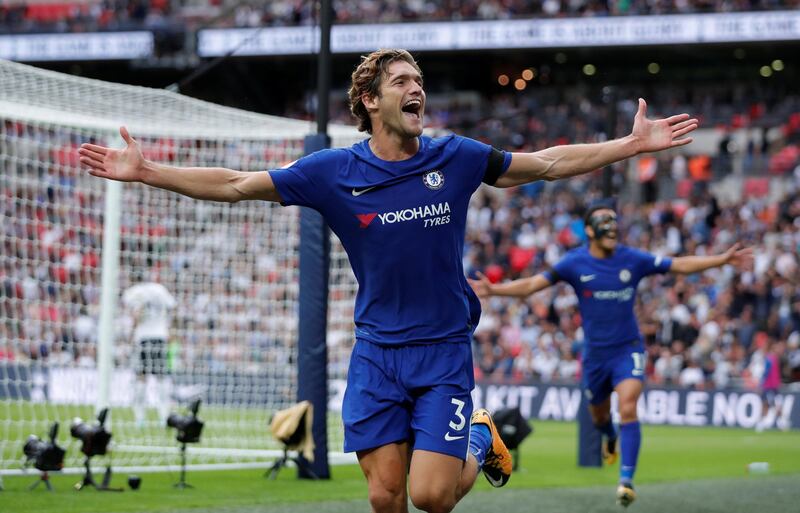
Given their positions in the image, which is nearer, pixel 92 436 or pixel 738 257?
pixel 92 436

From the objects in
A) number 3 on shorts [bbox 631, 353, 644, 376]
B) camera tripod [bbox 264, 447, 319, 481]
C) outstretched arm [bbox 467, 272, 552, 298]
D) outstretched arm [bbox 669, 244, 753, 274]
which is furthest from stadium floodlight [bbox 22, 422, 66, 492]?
outstretched arm [bbox 669, 244, 753, 274]

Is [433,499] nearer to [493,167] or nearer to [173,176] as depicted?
[493,167]

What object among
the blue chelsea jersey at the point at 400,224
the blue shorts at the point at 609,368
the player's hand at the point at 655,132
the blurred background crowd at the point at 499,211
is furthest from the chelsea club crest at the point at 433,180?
the blurred background crowd at the point at 499,211

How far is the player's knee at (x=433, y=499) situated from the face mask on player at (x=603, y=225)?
5938 millimetres

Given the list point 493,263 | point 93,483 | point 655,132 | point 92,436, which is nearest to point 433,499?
point 655,132

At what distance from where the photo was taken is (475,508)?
1030 centimetres

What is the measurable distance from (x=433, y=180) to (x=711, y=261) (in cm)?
620

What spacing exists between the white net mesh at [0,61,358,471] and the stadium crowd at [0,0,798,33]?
60.9 feet

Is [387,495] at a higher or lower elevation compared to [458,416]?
lower

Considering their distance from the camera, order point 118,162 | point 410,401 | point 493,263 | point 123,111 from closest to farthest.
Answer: point 118,162
point 410,401
point 123,111
point 493,263

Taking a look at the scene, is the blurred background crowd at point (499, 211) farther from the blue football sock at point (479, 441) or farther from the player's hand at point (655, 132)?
the player's hand at point (655, 132)

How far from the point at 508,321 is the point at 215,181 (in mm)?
22315

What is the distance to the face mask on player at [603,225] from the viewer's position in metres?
11.6

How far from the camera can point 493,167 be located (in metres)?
6.35
